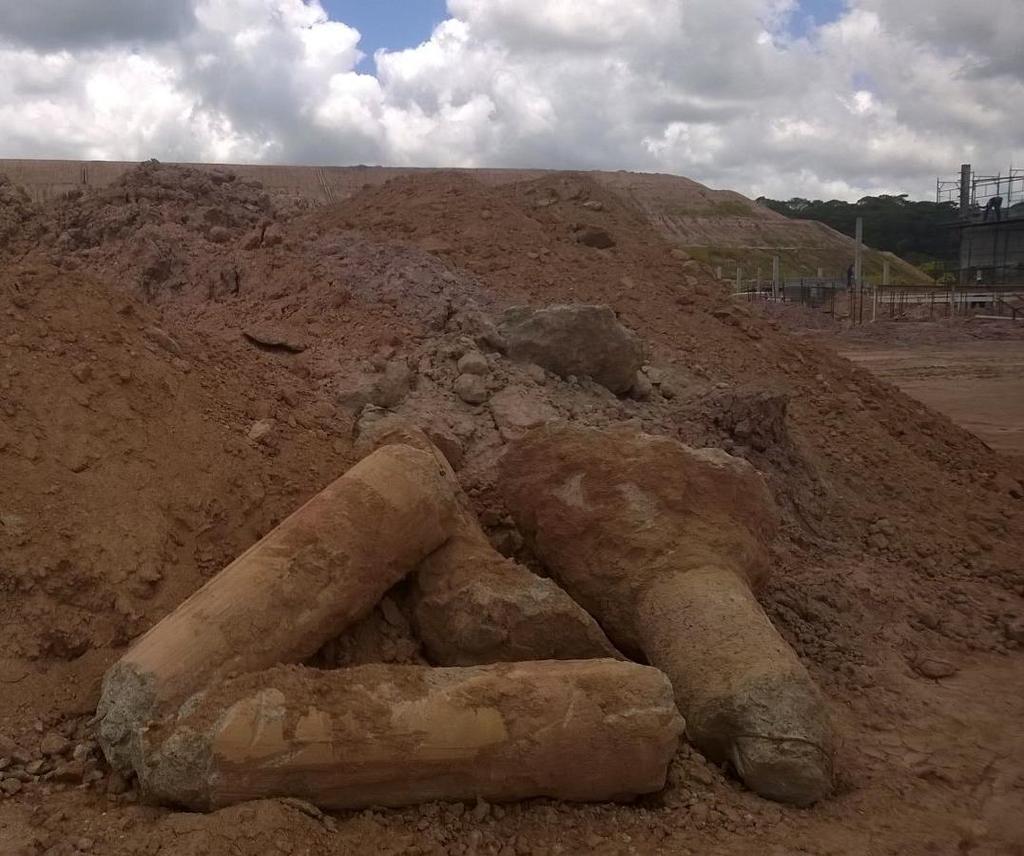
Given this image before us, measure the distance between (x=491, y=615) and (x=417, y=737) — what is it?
0.87 meters

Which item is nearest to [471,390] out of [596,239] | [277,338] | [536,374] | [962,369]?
[536,374]

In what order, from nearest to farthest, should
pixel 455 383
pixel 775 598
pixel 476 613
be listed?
pixel 476 613 < pixel 775 598 < pixel 455 383

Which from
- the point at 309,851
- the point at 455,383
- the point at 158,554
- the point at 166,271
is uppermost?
the point at 166,271

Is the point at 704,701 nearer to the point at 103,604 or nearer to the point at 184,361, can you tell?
the point at 103,604

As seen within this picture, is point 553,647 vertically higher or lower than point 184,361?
Result: lower

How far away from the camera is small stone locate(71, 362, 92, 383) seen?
5176mm

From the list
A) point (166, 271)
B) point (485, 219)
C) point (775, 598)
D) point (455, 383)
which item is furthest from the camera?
point (485, 219)

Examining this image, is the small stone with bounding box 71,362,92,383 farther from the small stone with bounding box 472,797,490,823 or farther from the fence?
the fence

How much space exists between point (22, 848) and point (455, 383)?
159 inches

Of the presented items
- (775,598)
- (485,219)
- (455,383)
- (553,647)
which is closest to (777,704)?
(553,647)

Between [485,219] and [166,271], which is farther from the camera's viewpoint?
[485,219]

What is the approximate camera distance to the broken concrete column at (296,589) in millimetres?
3596

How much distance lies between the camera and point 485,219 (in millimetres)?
9797

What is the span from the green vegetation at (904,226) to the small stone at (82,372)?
58954 mm
